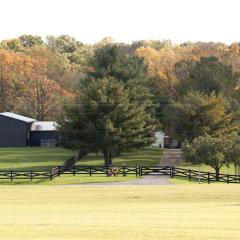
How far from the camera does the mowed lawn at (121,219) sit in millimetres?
20719

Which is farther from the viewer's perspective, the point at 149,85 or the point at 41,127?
the point at 41,127

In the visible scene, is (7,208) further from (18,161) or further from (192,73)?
(192,73)

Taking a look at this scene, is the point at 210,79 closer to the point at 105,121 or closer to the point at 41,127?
the point at 105,121

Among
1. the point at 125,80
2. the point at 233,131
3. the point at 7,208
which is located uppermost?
the point at 125,80

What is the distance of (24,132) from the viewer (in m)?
100

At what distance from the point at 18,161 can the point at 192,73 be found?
26.3 m

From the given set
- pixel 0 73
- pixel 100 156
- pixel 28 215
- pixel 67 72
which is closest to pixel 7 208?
pixel 28 215

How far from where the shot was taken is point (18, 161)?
260 feet

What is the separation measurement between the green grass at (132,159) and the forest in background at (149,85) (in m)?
3.89

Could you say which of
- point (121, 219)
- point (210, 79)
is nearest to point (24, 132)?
point (210, 79)

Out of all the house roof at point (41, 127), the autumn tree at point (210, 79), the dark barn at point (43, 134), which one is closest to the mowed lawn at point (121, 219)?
the autumn tree at point (210, 79)

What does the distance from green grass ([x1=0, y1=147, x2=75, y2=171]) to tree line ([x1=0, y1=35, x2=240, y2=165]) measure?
464 cm

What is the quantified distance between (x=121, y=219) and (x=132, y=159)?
56.4m

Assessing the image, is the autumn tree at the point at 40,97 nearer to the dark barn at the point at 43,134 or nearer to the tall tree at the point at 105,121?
the dark barn at the point at 43,134
